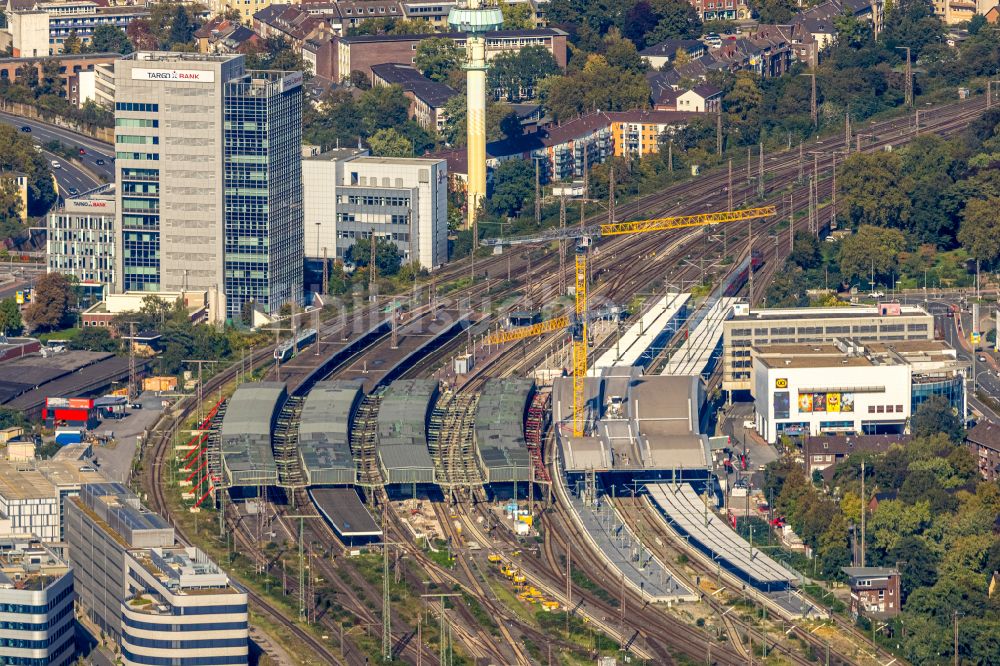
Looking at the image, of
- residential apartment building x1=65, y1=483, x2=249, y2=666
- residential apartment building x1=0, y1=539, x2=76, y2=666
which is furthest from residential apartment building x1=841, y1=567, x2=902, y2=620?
residential apartment building x1=0, y1=539, x2=76, y2=666

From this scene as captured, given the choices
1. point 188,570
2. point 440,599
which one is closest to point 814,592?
point 440,599

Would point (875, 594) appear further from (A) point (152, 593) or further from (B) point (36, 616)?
(B) point (36, 616)

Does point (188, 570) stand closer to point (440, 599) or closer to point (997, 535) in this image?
point (440, 599)

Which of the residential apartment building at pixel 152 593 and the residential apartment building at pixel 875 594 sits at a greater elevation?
the residential apartment building at pixel 152 593

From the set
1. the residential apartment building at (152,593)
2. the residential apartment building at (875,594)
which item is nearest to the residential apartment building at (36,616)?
the residential apartment building at (152,593)

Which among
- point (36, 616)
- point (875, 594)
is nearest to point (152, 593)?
point (36, 616)

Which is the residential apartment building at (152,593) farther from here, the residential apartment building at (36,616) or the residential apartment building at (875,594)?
the residential apartment building at (875,594)
